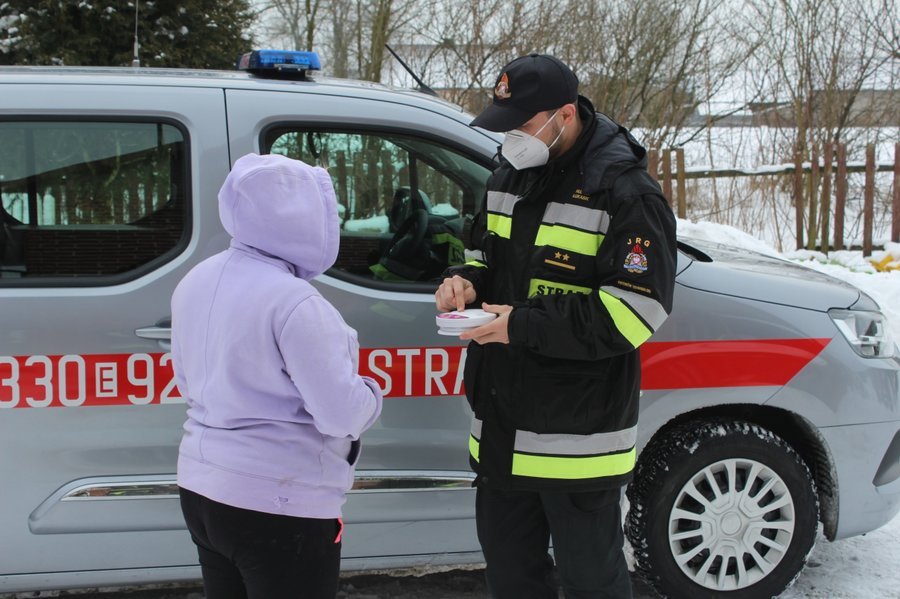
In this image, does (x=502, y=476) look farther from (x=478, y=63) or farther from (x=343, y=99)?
(x=478, y=63)

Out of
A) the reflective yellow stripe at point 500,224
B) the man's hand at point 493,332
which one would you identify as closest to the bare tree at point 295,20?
the reflective yellow stripe at point 500,224

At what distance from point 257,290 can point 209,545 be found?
0.55 meters

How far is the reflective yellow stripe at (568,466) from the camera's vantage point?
2.00 meters

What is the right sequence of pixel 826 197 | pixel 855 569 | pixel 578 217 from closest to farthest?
pixel 578 217 < pixel 855 569 < pixel 826 197

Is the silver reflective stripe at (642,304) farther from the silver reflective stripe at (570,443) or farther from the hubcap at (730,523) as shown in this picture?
the hubcap at (730,523)

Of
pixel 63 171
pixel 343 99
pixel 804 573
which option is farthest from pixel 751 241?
pixel 63 171

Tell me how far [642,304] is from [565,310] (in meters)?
0.17

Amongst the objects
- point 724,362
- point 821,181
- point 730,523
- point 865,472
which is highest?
point 821,181

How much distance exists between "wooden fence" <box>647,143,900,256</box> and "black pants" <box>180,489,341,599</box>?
381 inches

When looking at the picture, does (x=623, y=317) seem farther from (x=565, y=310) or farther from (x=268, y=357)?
(x=268, y=357)

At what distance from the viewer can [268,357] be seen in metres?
1.59

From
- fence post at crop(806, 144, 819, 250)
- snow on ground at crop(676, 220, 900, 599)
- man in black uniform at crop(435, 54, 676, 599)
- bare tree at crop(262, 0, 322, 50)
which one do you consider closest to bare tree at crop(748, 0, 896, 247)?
fence post at crop(806, 144, 819, 250)

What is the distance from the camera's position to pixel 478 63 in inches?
492

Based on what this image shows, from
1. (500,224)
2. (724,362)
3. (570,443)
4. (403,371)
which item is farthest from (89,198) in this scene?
(724,362)
